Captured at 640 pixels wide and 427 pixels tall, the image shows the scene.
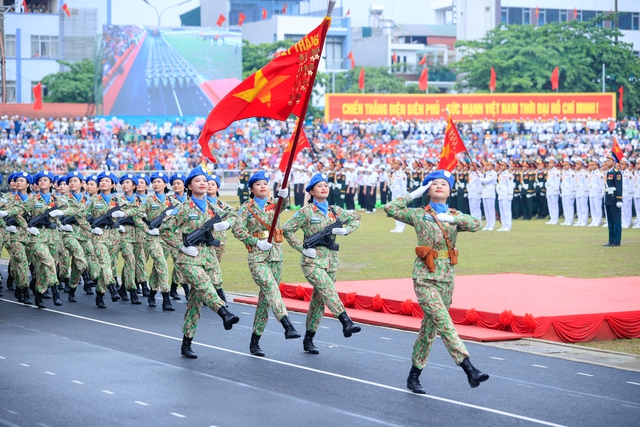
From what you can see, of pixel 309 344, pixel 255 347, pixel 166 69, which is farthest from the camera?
pixel 166 69

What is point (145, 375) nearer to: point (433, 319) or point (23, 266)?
point (433, 319)

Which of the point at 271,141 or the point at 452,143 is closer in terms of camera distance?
the point at 452,143

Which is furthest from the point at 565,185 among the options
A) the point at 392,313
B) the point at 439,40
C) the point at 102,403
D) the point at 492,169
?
the point at 439,40

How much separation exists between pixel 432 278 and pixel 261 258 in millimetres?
2329

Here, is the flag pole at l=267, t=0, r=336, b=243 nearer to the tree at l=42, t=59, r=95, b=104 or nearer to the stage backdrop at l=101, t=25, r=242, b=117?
the stage backdrop at l=101, t=25, r=242, b=117

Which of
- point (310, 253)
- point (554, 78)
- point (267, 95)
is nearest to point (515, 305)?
point (310, 253)

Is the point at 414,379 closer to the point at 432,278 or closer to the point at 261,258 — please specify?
the point at 432,278

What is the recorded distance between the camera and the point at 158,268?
45.6 feet

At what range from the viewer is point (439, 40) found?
98.5 m

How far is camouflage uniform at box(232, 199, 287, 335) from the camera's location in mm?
9820

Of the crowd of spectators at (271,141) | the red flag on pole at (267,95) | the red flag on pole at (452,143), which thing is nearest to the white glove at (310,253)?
the red flag on pole at (267,95)

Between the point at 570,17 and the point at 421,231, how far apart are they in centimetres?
7509

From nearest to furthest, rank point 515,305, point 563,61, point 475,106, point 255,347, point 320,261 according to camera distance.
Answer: point 320,261, point 255,347, point 515,305, point 475,106, point 563,61

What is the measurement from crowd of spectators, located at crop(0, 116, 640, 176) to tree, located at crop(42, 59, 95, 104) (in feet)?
54.6
